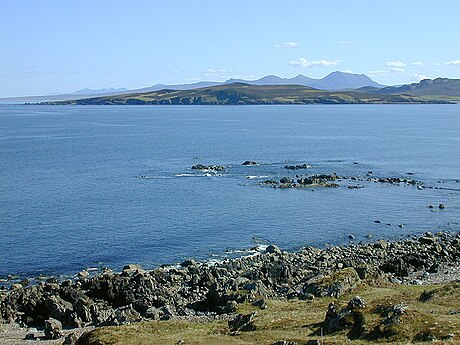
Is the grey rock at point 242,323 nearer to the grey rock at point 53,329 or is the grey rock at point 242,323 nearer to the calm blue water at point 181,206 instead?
the grey rock at point 53,329

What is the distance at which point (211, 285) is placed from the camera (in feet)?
177

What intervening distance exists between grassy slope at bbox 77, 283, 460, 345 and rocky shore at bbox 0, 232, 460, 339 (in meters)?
3.79

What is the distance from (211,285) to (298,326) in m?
16.2

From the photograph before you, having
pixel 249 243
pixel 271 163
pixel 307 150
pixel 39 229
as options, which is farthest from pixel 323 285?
pixel 307 150

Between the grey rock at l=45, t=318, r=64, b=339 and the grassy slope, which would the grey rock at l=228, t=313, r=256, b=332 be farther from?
the grey rock at l=45, t=318, r=64, b=339

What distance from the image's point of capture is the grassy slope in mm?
32969

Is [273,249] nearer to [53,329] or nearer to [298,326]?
[298,326]

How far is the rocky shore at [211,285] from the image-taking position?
49406 millimetres

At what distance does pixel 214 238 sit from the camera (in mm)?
76375

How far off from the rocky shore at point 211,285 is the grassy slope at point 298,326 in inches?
149

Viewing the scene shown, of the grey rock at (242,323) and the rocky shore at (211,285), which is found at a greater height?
the grey rock at (242,323)

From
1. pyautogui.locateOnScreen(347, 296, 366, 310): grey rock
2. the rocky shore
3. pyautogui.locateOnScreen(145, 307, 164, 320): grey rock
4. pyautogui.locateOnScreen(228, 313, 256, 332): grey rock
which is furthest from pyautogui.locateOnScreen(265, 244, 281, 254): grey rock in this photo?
pyautogui.locateOnScreen(347, 296, 366, 310): grey rock

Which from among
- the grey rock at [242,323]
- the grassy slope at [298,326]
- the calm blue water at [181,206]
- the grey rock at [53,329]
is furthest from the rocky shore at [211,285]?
the calm blue water at [181,206]

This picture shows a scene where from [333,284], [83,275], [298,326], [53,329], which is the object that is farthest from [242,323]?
[83,275]
